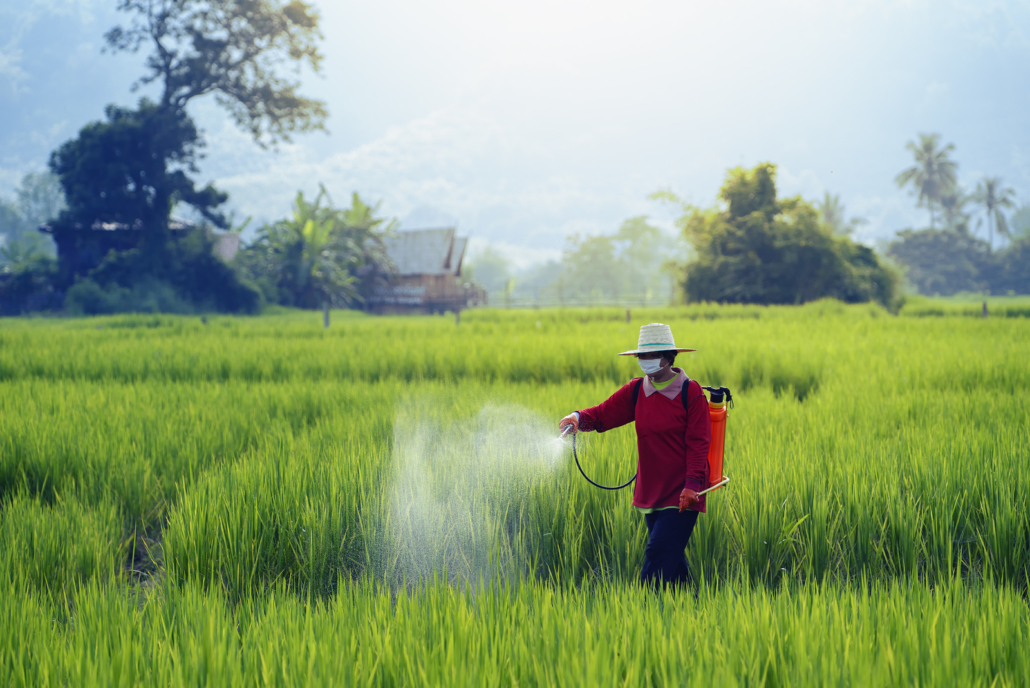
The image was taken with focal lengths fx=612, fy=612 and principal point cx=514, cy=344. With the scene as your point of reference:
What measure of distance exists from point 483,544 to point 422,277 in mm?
33125

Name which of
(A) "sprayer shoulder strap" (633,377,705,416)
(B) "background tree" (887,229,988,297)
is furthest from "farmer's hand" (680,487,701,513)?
(B) "background tree" (887,229,988,297)

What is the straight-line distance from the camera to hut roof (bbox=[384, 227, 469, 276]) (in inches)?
1379

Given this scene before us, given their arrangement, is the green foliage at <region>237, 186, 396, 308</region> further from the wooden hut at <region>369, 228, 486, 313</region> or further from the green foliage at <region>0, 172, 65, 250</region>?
the green foliage at <region>0, 172, 65, 250</region>

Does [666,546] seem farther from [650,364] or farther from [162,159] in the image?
[162,159]

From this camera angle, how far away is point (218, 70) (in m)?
25.0

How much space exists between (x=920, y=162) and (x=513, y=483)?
70.3 meters

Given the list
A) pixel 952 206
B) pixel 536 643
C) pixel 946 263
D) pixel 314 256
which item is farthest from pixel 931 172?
pixel 536 643

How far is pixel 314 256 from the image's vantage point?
28797 millimetres

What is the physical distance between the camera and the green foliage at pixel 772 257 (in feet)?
72.1

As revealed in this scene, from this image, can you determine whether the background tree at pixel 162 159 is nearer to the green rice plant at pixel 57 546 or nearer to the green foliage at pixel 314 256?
the green foliage at pixel 314 256

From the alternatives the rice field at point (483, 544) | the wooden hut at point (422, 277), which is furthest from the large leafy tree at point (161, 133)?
the rice field at point (483, 544)

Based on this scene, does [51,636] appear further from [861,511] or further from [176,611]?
[861,511]

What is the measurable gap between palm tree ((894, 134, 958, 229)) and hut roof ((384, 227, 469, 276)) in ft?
154

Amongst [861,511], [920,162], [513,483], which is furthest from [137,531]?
[920,162]
